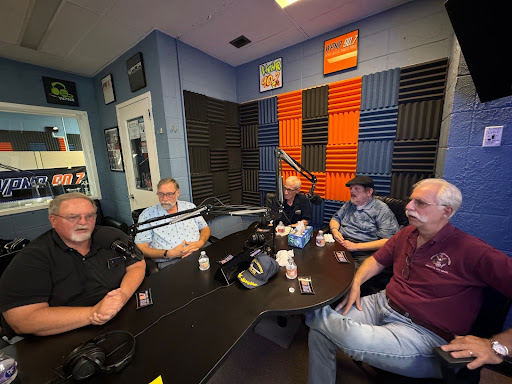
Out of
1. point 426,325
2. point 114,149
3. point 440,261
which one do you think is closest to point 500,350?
point 426,325

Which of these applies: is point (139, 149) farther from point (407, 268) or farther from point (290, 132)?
point (407, 268)

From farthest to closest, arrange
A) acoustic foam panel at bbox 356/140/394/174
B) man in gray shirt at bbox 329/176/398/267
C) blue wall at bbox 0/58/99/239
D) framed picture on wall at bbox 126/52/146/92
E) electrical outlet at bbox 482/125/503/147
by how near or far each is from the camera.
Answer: blue wall at bbox 0/58/99/239
framed picture on wall at bbox 126/52/146/92
acoustic foam panel at bbox 356/140/394/174
man in gray shirt at bbox 329/176/398/267
electrical outlet at bbox 482/125/503/147

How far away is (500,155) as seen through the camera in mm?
1431

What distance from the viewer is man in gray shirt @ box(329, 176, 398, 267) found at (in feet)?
6.27

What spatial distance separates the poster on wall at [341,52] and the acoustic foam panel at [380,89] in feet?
1.04

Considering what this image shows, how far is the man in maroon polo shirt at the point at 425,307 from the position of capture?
0.98 meters

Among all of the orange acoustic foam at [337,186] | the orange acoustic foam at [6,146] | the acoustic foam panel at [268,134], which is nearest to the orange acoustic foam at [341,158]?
the orange acoustic foam at [337,186]

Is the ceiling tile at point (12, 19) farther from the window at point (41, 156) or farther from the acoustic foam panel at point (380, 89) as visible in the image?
the acoustic foam panel at point (380, 89)

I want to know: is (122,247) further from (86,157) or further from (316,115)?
(86,157)

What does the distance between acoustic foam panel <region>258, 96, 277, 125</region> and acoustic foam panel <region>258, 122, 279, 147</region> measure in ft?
0.22

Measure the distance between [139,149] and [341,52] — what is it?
3.28 metres

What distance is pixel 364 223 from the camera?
6.88 feet

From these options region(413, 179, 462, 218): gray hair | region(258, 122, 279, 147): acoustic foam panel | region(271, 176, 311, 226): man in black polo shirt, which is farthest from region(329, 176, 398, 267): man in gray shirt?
region(258, 122, 279, 147): acoustic foam panel

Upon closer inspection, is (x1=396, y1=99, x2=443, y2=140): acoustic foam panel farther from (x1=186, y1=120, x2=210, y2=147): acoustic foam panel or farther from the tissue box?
(x1=186, y1=120, x2=210, y2=147): acoustic foam panel
